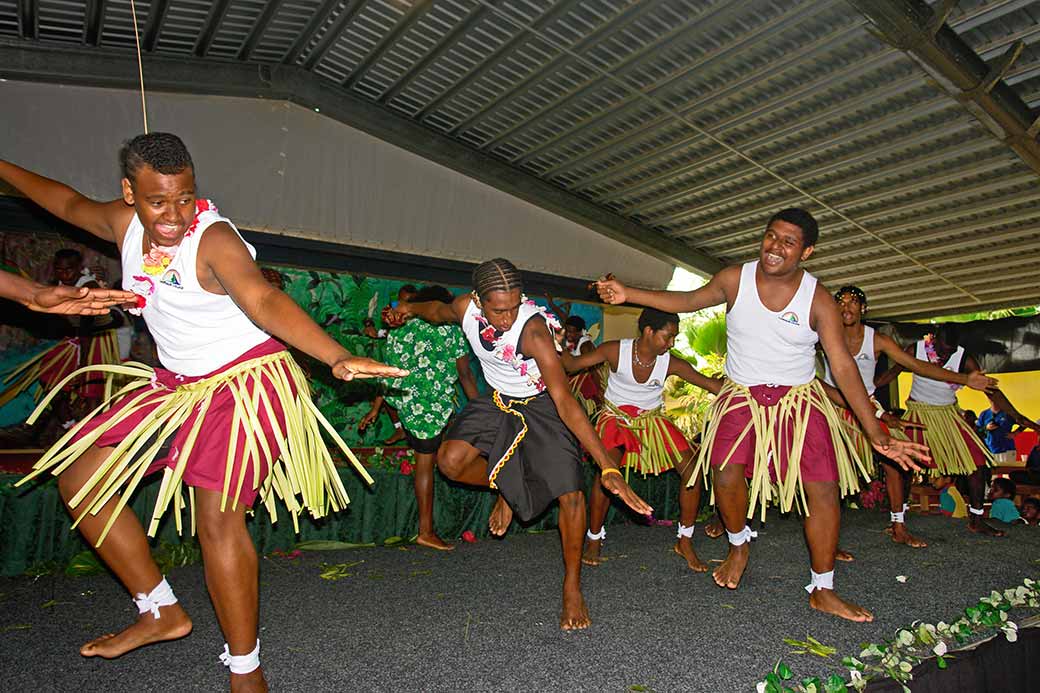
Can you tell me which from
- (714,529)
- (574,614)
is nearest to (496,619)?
(574,614)

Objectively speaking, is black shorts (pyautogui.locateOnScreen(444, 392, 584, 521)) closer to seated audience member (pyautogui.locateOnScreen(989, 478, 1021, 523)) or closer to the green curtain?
the green curtain

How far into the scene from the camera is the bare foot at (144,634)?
2338 mm

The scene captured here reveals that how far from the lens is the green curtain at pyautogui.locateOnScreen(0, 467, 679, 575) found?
379 centimetres

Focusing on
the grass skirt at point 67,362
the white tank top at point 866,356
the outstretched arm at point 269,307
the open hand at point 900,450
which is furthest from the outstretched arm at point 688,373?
the grass skirt at point 67,362

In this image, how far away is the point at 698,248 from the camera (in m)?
8.61

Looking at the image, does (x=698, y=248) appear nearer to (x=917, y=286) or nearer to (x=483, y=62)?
(x=917, y=286)

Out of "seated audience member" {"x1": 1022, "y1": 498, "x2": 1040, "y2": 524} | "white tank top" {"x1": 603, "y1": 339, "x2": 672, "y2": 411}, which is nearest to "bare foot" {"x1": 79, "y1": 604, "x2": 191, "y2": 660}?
"white tank top" {"x1": 603, "y1": 339, "x2": 672, "y2": 411}

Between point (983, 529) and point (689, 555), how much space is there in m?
2.43

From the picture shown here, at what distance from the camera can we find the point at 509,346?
3.40 meters

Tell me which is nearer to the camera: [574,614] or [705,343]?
[574,614]

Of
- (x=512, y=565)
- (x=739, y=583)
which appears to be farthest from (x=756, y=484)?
(x=512, y=565)

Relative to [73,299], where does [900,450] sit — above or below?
below

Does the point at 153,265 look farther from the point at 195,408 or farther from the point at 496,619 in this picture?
the point at 496,619

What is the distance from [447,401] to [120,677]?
2502 millimetres
